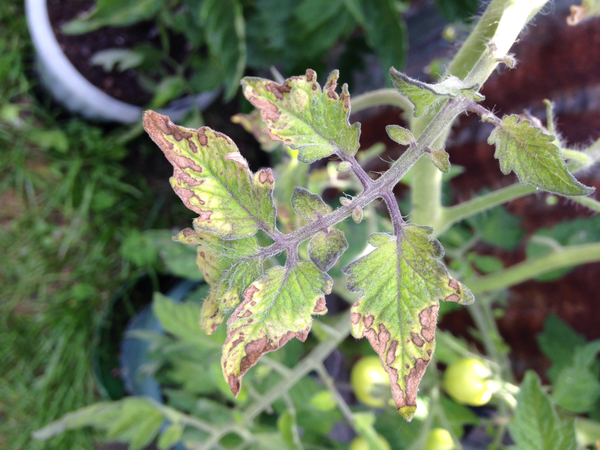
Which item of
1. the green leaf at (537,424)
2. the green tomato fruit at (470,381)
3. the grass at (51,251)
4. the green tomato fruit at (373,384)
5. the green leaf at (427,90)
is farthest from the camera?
the grass at (51,251)

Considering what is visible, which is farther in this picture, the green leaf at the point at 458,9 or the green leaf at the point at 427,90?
the green leaf at the point at 458,9

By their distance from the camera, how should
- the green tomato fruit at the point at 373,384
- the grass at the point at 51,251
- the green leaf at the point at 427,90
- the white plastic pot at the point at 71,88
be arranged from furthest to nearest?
the grass at the point at 51,251
the white plastic pot at the point at 71,88
the green tomato fruit at the point at 373,384
the green leaf at the point at 427,90

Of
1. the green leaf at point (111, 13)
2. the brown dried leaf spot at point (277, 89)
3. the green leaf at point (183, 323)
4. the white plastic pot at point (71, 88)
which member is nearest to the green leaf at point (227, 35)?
the green leaf at point (111, 13)

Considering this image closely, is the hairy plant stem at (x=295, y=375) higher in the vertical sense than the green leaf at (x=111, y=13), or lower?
lower

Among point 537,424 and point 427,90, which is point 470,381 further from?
point 427,90

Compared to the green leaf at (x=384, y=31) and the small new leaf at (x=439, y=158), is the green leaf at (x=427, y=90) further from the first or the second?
the green leaf at (x=384, y=31)

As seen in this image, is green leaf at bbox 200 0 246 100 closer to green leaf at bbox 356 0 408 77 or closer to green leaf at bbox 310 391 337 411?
green leaf at bbox 356 0 408 77

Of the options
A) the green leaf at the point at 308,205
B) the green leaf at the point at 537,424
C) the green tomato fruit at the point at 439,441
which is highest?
the green leaf at the point at 308,205
